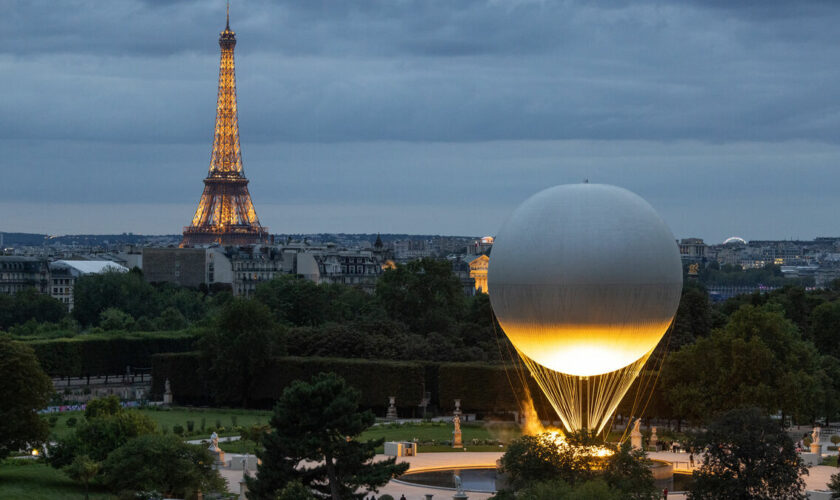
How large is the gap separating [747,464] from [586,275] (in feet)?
23.1

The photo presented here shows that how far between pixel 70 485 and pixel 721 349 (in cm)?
2517

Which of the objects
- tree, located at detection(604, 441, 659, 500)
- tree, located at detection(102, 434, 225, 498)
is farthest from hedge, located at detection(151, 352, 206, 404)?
tree, located at detection(604, 441, 659, 500)

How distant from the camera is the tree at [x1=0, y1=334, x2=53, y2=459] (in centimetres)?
4416

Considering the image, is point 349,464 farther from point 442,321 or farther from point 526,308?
point 442,321

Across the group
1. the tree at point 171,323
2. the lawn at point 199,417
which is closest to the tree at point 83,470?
the lawn at point 199,417

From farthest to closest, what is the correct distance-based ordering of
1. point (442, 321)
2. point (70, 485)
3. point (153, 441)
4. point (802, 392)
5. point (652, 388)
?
point (442, 321)
point (652, 388)
point (802, 392)
point (70, 485)
point (153, 441)

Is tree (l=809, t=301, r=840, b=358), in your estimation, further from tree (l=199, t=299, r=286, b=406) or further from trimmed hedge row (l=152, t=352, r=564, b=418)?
tree (l=199, t=299, r=286, b=406)

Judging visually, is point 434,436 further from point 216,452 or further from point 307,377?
point 307,377

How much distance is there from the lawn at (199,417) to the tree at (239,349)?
166 centimetres

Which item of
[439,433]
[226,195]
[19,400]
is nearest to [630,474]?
[19,400]

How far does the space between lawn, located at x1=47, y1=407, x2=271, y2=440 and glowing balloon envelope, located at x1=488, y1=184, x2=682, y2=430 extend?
18683 mm

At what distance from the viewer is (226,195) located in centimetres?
16900

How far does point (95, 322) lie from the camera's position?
119375 mm

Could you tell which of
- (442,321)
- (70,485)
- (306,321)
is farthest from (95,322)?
(70,485)
